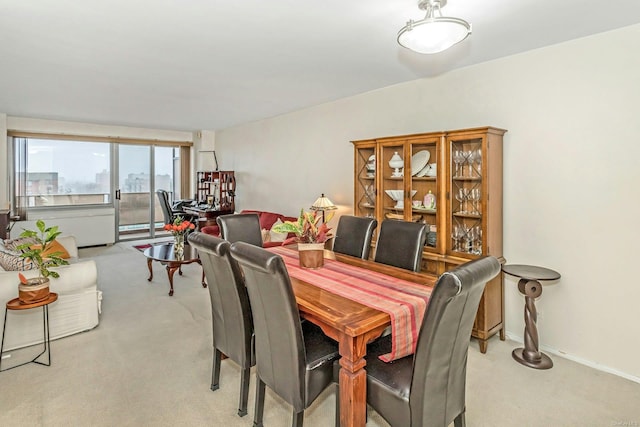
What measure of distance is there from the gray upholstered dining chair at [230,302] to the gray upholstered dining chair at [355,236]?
121 cm

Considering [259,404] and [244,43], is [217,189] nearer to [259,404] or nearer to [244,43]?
[244,43]

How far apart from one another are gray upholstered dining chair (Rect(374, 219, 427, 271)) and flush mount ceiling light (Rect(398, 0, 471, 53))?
1.22 metres

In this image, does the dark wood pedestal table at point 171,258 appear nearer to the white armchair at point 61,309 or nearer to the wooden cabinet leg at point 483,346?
the white armchair at point 61,309

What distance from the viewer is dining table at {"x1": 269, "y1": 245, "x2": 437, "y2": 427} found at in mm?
1609

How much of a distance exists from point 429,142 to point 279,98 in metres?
2.23

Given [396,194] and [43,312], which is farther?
[396,194]

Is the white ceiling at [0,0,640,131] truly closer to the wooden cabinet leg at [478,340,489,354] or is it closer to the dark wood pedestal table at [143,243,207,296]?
the dark wood pedestal table at [143,243,207,296]

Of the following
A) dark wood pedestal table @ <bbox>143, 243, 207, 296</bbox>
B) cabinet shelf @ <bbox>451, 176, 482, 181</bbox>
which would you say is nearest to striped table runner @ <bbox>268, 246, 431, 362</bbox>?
cabinet shelf @ <bbox>451, 176, 482, 181</bbox>

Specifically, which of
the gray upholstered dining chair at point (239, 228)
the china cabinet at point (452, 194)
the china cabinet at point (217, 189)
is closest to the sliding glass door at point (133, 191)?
the china cabinet at point (217, 189)

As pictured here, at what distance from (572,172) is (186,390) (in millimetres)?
3199

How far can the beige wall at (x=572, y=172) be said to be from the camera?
2482 mm

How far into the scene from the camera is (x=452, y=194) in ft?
10.1

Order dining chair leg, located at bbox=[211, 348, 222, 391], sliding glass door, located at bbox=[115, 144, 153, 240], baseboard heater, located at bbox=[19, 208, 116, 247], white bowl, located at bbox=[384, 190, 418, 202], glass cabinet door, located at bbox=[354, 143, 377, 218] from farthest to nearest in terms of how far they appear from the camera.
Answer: sliding glass door, located at bbox=[115, 144, 153, 240]
baseboard heater, located at bbox=[19, 208, 116, 247]
glass cabinet door, located at bbox=[354, 143, 377, 218]
white bowl, located at bbox=[384, 190, 418, 202]
dining chair leg, located at bbox=[211, 348, 222, 391]

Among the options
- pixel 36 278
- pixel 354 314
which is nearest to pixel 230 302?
pixel 354 314
